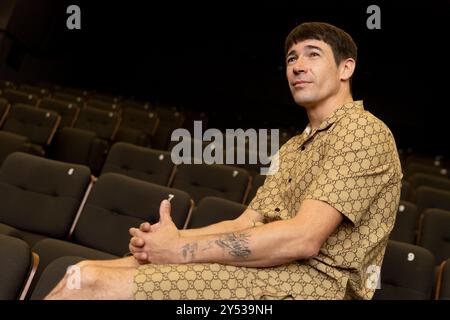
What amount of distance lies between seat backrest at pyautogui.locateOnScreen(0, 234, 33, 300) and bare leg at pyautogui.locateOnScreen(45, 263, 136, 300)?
0.74ft

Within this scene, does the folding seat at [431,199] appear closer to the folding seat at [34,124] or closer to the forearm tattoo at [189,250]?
the forearm tattoo at [189,250]

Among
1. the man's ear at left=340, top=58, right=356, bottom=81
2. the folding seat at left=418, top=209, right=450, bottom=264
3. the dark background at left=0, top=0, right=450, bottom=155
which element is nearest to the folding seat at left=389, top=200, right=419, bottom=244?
the folding seat at left=418, top=209, right=450, bottom=264

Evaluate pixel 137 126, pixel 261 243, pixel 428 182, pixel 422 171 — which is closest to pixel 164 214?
pixel 261 243

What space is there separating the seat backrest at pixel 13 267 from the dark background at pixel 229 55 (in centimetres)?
547

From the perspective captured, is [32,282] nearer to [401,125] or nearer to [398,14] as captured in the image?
[398,14]

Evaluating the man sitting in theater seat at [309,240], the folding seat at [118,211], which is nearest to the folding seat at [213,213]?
the folding seat at [118,211]

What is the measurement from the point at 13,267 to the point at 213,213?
0.80 meters

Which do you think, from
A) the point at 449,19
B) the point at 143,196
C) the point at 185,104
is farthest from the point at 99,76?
the point at 143,196

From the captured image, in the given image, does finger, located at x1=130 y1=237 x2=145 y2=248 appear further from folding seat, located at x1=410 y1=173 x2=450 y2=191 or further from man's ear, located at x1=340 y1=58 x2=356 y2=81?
folding seat, located at x1=410 y1=173 x2=450 y2=191

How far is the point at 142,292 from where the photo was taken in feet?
2.80

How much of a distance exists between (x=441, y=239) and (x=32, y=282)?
152 centimetres

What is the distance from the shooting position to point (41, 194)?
1.83 metres

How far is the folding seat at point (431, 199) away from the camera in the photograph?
2488 millimetres

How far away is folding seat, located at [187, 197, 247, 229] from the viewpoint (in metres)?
1.74
